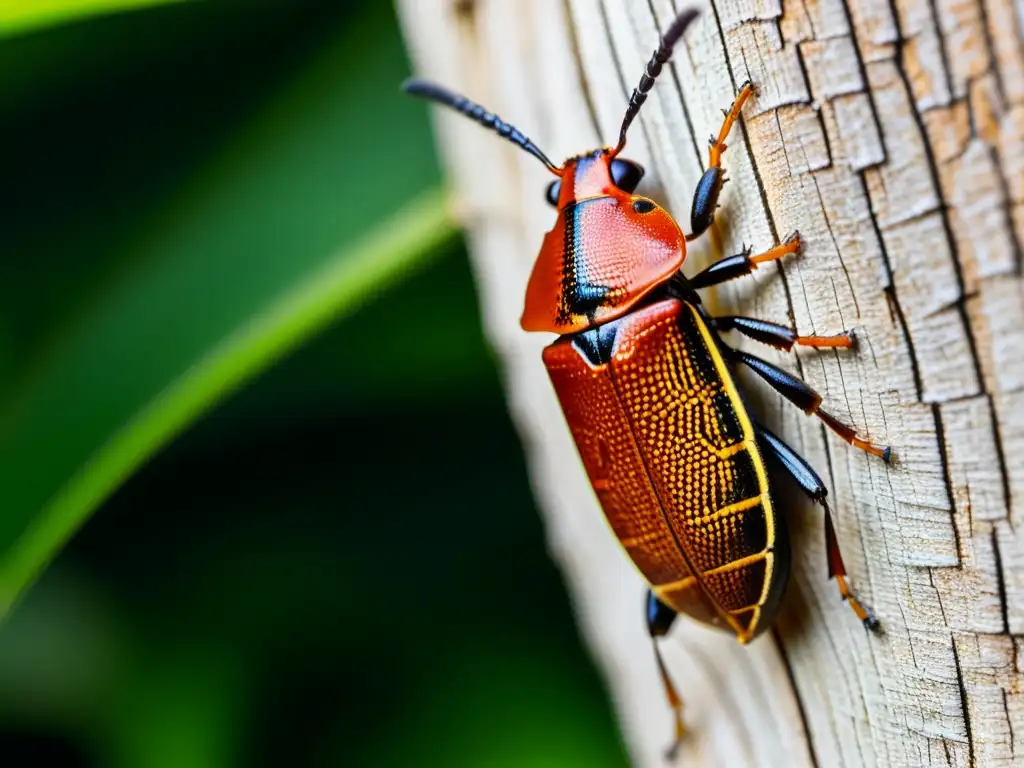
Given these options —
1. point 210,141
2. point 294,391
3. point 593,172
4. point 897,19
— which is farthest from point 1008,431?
point 210,141

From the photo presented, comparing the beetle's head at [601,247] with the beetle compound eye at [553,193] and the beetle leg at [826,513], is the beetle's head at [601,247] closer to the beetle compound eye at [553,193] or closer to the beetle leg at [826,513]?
the beetle compound eye at [553,193]

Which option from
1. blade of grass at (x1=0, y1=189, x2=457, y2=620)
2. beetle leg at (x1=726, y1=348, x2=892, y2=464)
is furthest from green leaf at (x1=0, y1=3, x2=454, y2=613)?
beetle leg at (x1=726, y1=348, x2=892, y2=464)

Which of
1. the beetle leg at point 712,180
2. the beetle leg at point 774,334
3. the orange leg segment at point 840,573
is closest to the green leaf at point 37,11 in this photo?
the beetle leg at point 712,180

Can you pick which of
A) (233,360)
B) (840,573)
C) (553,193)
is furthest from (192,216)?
(840,573)

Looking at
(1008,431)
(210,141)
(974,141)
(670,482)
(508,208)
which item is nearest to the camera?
(974,141)

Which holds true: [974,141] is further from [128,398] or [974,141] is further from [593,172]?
[128,398]

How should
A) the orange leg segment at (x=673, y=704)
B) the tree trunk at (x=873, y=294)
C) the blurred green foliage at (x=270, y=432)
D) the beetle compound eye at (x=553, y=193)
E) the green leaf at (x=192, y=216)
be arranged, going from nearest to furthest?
the tree trunk at (x=873, y=294), the beetle compound eye at (x=553, y=193), the orange leg segment at (x=673, y=704), the green leaf at (x=192, y=216), the blurred green foliage at (x=270, y=432)
